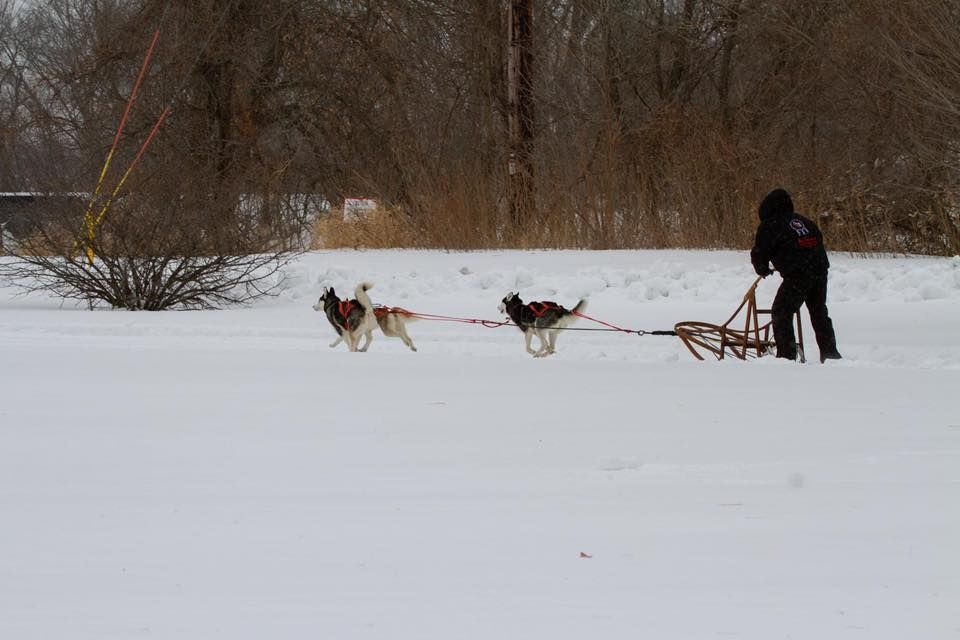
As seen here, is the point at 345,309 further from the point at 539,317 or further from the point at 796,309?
the point at 796,309

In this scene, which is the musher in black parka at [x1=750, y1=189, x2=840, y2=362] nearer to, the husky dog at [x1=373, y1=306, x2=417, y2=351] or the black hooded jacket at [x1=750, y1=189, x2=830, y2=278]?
the black hooded jacket at [x1=750, y1=189, x2=830, y2=278]

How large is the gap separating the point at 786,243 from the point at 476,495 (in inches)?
212

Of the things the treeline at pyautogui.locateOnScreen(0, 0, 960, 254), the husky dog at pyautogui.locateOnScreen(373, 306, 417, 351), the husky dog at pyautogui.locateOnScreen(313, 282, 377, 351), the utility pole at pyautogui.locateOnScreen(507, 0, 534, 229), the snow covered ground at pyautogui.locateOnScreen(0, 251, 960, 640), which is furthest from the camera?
the utility pole at pyautogui.locateOnScreen(507, 0, 534, 229)

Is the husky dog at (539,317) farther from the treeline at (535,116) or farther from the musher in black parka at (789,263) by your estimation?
the treeline at (535,116)

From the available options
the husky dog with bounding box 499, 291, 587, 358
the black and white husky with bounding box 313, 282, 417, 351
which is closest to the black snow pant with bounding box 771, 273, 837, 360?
the husky dog with bounding box 499, 291, 587, 358

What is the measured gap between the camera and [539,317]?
34.6 ft

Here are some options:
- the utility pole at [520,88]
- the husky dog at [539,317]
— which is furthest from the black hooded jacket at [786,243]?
the utility pole at [520,88]

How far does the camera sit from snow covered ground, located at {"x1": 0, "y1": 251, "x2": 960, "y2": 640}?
147 inches

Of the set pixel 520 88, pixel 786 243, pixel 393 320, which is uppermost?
pixel 520 88

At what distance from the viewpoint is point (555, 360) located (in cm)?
1026

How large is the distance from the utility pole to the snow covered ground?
11.0m

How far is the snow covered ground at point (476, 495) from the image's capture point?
374cm

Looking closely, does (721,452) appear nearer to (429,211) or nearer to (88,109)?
(429,211)

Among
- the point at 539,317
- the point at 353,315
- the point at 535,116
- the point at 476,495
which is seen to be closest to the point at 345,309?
the point at 353,315
